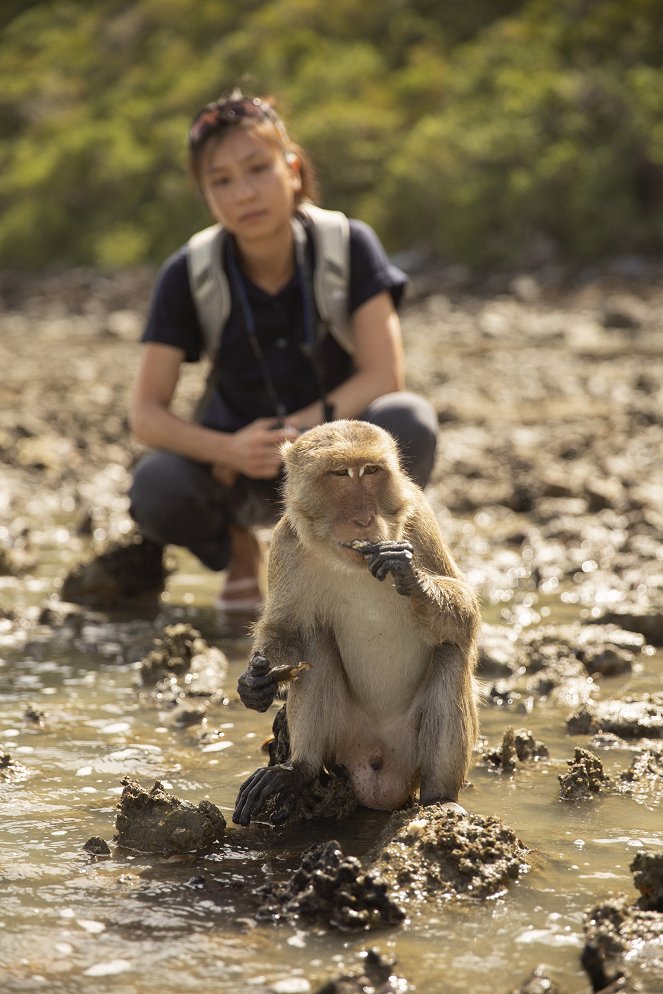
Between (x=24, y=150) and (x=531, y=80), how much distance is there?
17.3m

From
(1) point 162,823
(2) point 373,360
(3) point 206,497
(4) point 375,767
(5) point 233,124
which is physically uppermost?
(5) point 233,124

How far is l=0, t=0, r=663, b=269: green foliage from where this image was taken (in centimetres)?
1923

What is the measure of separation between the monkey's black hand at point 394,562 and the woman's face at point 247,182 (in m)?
2.29

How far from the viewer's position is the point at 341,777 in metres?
3.60

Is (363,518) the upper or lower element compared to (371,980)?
upper

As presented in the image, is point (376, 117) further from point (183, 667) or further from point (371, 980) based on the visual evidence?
point (371, 980)

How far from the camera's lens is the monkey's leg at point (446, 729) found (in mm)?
3357

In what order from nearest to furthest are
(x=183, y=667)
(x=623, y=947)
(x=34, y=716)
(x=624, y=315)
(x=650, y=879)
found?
(x=623, y=947) → (x=650, y=879) → (x=34, y=716) → (x=183, y=667) → (x=624, y=315)

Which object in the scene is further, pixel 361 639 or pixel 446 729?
pixel 361 639

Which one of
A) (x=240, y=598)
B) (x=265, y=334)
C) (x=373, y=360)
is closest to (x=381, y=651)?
(x=373, y=360)

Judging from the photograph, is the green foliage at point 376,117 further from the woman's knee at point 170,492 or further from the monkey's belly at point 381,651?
the monkey's belly at point 381,651

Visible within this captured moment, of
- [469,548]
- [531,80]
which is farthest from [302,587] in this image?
[531,80]

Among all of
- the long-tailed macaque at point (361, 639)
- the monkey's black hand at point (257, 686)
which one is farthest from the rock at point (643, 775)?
the monkey's black hand at point (257, 686)

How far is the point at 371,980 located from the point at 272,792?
0.89 metres
